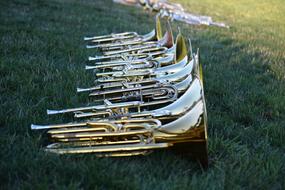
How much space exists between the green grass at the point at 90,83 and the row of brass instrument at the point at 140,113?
83mm

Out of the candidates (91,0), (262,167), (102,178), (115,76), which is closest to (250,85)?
(115,76)

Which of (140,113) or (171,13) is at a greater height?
(171,13)

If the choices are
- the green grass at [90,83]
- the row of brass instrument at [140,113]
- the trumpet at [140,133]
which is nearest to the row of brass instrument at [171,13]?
the green grass at [90,83]

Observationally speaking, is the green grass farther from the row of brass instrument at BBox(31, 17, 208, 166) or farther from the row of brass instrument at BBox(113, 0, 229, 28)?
the row of brass instrument at BBox(113, 0, 229, 28)

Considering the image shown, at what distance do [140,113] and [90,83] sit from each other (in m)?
0.98

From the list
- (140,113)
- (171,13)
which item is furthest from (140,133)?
(171,13)

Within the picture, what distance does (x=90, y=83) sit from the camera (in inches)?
117

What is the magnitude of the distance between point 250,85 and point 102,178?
6.50 ft

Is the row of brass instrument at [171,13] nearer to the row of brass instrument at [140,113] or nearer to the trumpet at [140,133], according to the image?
the row of brass instrument at [140,113]

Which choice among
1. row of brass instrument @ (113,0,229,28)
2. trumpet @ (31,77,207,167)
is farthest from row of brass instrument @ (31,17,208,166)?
row of brass instrument @ (113,0,229,28)

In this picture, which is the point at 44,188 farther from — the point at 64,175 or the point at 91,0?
the point at 91,0

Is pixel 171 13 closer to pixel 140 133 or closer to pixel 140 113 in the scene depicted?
pixel 140 113

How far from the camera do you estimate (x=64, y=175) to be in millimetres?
1662

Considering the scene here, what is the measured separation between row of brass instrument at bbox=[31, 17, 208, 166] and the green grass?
83mm
